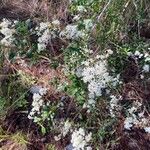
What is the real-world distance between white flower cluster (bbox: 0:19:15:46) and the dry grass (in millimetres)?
215

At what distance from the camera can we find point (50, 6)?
132 inches

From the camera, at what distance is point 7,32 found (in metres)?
3.08

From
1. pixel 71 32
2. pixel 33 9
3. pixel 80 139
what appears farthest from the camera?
pixel 33 9

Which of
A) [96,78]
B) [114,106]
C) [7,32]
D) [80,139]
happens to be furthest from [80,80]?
[7,32]

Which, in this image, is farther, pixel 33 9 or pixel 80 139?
pixel 33 9

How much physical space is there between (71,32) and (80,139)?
0.74 m

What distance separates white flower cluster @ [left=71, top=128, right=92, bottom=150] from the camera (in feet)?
8.48

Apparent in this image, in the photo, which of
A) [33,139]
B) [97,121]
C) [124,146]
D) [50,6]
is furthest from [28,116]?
[50,6]

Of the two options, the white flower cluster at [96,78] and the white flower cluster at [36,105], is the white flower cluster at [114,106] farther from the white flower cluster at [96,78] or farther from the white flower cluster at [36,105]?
the white flower cluster at [36,105]

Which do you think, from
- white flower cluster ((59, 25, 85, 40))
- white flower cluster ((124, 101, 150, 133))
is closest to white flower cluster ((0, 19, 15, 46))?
white flower cluster ((59, 25, 85, 40))

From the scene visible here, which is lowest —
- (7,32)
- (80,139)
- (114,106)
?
(80,139)

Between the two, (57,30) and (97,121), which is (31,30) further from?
(97,121)

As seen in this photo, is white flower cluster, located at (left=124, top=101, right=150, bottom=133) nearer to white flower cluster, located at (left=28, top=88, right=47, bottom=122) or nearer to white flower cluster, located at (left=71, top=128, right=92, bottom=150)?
white flower cluster, located at (left=71, top=128, right=92, bottom=150)

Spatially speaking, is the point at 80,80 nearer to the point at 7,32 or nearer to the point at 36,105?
the point at 36,105
